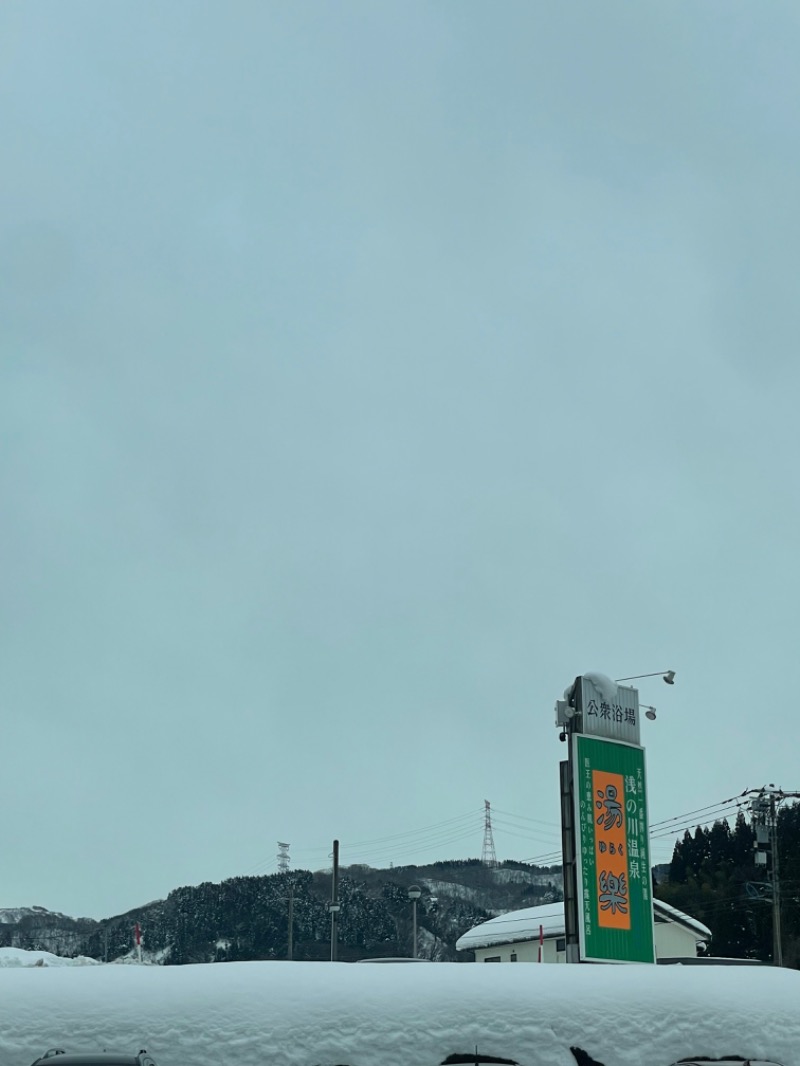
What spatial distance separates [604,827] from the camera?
27.8 meters

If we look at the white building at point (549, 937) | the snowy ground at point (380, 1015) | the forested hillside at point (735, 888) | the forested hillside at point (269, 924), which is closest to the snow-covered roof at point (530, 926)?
the white building at point (549, 937)

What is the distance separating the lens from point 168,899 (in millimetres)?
106312

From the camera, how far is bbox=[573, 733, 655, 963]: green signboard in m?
27.0

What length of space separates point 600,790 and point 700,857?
6161 cm

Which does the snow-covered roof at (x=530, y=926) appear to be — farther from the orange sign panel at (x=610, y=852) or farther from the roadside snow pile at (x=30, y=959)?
the roadside snow pile at (x=30, y=959)

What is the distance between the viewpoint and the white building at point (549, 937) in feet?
150

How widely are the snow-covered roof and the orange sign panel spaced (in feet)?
59.1

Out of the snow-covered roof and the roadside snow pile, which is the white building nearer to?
the snow-covered roof

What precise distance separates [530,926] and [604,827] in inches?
876

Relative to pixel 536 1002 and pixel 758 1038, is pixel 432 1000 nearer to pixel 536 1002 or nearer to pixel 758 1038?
pixel 536 1002

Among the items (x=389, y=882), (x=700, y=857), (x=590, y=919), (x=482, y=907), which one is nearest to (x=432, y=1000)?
(x=590, y=919)

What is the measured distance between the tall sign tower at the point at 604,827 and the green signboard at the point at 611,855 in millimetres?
21

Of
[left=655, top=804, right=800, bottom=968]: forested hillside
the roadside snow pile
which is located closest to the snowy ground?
Result: the roadside snow pile

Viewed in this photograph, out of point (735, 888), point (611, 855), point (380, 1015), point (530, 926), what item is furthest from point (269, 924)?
point (380, 1015)
